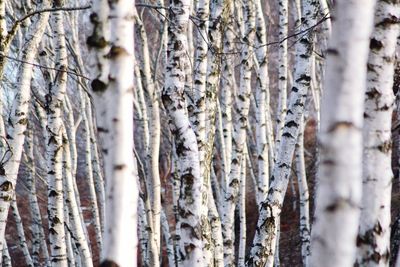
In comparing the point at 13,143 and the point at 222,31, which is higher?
the point at 222,31

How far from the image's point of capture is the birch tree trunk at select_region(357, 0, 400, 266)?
2295 mm

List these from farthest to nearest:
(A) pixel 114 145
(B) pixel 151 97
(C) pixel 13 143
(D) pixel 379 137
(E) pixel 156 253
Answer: (B) pixel 151 97 → (E) pixel 156 253 → (C) pixel 13 143 → (D) pixel 379 137 → (A) pixel 114 145

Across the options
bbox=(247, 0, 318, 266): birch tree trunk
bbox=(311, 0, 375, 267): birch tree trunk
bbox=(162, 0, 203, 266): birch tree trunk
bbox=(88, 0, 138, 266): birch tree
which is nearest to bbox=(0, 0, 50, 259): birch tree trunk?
bbox=(162, 0, 203, 266): birch tree trunk

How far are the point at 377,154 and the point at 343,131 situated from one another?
0.66 meters

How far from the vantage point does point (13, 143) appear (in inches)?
188

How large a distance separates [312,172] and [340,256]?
16555 mm

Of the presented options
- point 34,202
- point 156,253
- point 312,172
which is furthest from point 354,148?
point 312,172

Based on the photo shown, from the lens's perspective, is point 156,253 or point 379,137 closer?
point 379,137

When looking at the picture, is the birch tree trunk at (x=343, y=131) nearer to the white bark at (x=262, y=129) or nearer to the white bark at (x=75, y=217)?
the white bark at (x=75, y=217)

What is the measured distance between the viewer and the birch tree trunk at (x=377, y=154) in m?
2.29

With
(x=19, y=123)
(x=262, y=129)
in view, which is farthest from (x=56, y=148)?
(x=262, y=129)

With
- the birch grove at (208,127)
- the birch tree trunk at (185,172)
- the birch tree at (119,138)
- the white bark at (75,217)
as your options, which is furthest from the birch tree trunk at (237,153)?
the birch tree at (119,138)

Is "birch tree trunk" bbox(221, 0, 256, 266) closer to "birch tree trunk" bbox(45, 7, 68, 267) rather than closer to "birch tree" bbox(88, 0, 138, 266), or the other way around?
"birch tree trunk" bbox(45, 7, 68, 267)

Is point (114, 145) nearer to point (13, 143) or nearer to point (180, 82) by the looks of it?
point (180, 82)
